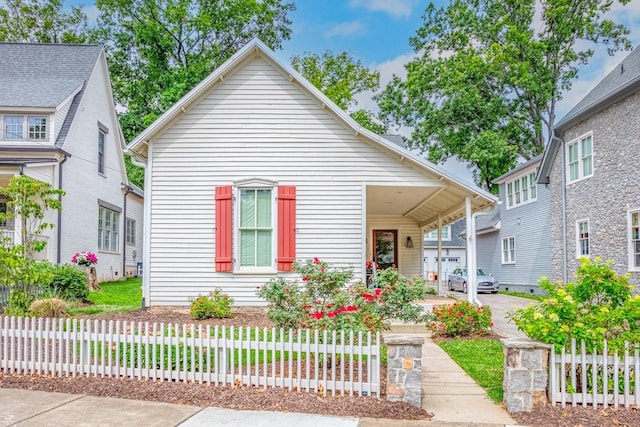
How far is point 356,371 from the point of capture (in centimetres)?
595

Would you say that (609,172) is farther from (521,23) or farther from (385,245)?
(521,23)

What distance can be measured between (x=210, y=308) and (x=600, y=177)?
12.8 meters

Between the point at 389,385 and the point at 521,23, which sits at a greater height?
the point at 521,23

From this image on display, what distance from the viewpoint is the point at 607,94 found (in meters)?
14.4

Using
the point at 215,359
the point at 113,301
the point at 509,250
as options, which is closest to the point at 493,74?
the point at 509,250

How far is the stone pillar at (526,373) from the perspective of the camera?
4961 millimetres

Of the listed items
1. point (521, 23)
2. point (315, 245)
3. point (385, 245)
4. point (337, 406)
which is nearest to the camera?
point (337, 406)

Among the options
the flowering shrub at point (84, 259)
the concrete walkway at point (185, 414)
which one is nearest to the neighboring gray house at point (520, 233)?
the flowering shrub at point (84, 259)

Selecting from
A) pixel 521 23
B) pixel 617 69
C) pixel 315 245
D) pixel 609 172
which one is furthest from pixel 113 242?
pixel 521 23

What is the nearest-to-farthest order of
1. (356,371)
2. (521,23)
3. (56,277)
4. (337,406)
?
(337,406) → (356,371) → (56,277) → (521,23)

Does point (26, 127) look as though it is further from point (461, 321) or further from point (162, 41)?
point (461, 321)

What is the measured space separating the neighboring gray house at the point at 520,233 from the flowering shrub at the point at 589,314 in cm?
1541

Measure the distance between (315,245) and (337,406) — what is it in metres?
5.53

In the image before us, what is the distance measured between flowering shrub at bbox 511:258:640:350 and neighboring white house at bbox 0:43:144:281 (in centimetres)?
1329
